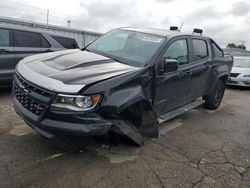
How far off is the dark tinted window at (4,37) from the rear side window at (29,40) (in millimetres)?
178

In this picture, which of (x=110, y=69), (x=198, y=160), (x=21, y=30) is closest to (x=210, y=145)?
(x=198, y=160)

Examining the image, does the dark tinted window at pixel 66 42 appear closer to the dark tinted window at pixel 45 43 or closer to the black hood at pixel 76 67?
the dark tinted window at pixel 45 43

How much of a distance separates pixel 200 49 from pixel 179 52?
1.02m

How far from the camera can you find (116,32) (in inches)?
184

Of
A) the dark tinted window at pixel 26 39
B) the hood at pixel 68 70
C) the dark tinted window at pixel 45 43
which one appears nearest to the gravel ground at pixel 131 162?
the hood at pixel 68 70

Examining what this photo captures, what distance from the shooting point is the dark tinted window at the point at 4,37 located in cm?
549

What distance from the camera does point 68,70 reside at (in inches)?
116

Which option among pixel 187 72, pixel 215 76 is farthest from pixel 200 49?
pixel 187 72

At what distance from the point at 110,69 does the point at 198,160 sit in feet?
5.96

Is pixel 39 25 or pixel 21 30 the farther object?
pixel 39 25

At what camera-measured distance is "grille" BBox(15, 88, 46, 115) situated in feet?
8.91

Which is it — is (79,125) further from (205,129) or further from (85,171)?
(205,129)

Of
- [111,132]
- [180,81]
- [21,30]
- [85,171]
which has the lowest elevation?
[85,171]

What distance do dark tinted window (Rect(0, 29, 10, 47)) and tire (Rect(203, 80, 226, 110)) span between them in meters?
4.89
